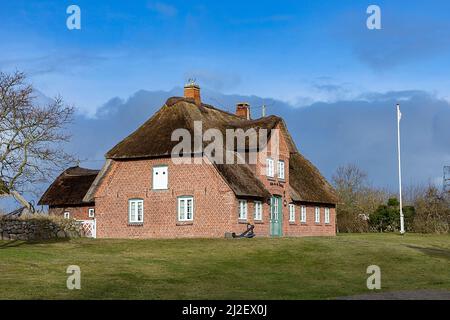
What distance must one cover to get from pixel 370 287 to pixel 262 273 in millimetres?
4907

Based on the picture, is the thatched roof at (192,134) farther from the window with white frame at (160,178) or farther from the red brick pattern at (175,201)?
the window with white frame at (160,178)

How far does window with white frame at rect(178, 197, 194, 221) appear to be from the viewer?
4206 cm

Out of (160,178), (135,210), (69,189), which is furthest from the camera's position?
(69,189)

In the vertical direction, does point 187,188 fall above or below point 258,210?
above

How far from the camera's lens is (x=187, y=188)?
138ft

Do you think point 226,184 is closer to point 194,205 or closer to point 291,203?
point 194,205

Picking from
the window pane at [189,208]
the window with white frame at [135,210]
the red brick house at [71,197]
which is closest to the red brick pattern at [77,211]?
the red brick house at [71,197]

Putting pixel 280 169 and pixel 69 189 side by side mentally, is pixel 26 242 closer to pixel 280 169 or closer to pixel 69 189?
pixel 280 169

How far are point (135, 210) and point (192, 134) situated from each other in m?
5.83

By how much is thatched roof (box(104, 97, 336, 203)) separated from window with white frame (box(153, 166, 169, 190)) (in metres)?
0.90

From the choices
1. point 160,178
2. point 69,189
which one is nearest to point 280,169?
point 160,178

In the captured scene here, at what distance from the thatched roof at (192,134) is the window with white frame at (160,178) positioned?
0.90 meters

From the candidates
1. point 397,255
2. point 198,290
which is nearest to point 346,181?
point 397,255
